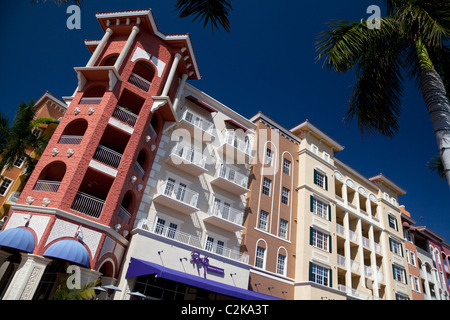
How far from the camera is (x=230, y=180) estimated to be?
25094mm

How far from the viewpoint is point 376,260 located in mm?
34344

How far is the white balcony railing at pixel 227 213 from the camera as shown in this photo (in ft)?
77.7

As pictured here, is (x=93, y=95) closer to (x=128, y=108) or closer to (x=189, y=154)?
(x=128, y=108)

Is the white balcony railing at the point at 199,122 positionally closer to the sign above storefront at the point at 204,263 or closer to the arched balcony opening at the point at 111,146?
the arched balcony opening at the point at 111,146

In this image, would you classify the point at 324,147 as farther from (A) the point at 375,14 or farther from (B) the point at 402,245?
(A) the point at 375,14

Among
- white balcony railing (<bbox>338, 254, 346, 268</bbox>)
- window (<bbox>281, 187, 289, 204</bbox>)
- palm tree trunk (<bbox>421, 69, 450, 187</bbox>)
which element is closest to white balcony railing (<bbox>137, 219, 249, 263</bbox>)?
window (<bbox>281, 187, 289, 204</bbox>)

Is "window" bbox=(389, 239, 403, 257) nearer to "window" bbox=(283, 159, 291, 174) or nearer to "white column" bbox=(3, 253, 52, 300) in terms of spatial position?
"window" bbox=(283, 159, 291, 174)

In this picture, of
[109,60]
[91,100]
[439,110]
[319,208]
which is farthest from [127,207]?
[319,208]

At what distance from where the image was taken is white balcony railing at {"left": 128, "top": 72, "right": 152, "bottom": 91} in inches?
866

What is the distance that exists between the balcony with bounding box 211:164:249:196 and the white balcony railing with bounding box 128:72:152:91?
27.4 ft

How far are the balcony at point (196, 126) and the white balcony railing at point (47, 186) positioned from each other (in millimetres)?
10085
